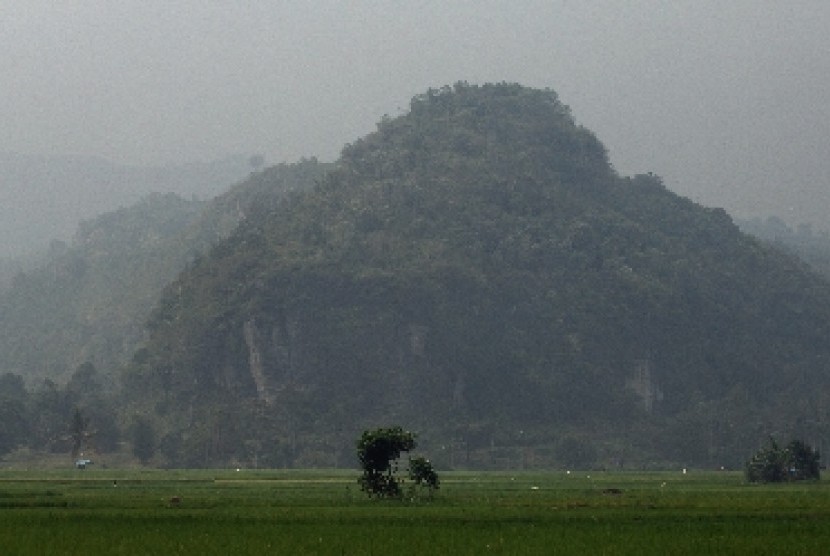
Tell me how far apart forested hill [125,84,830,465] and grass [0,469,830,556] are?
239ft

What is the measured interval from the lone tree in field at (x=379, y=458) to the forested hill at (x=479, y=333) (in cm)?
7134

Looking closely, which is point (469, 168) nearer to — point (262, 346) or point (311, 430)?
point (262, 346)

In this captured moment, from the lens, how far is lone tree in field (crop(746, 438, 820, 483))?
244 ft

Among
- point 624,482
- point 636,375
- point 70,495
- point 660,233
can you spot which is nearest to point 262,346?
point 636,375

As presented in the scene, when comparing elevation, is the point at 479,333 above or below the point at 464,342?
above

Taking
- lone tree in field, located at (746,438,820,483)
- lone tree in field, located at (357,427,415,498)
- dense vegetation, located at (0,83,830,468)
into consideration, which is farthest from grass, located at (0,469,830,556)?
dense vegetation, located at (0,83,830,468)

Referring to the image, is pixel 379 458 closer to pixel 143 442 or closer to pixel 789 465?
pixel 789 465

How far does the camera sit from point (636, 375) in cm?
16050

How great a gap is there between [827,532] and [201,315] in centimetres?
12689

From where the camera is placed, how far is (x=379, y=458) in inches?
2163

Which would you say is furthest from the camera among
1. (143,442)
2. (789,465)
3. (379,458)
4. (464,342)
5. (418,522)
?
(464,342)

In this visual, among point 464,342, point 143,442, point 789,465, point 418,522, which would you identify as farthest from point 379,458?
point 464,342

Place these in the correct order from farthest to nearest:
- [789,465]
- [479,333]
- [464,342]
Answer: [479,333]
[464,342]
[789,465]

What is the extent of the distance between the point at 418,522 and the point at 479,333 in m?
120
